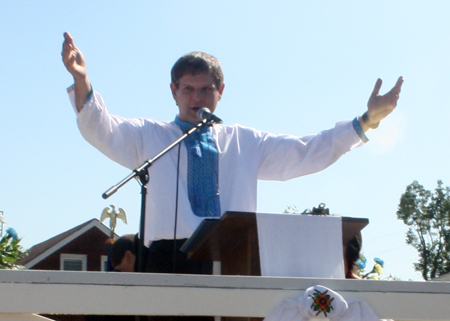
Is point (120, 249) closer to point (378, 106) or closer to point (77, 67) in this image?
point (77, 67)

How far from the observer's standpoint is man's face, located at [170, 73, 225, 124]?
11.8 ft

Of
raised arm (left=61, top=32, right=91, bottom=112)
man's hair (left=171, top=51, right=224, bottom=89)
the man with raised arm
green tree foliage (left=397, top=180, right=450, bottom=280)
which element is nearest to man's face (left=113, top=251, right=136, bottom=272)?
the man with raised arm

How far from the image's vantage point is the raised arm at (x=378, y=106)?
131 inches

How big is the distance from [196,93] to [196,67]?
16cm

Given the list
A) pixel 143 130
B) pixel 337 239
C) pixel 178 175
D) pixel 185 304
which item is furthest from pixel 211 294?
pixel 143 130

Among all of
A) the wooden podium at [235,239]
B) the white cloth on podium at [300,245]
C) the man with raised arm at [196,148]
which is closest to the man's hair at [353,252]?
the man with raised arm at [196,148]

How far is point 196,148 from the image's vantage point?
140 inches

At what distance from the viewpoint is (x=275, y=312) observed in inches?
95.8

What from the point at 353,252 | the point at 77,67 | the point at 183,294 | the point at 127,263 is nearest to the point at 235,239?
the point at 183,294

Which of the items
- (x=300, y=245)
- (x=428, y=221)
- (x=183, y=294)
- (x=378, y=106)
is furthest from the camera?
(x=428, y=221)

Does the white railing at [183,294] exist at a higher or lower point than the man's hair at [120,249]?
lower

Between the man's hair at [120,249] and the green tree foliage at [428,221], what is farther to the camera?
the green tree foliage at [428,221]

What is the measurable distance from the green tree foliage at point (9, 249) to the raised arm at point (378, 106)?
541 cm

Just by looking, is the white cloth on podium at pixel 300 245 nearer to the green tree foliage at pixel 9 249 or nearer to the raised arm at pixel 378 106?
the raised arm at pixel 378 106
